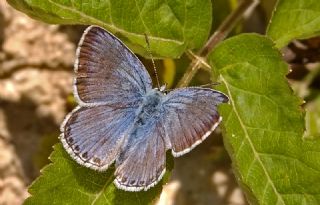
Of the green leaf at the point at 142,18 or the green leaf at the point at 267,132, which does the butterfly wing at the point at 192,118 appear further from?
the green leaf at the point at 142,18

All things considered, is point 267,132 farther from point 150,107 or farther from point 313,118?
point 313,118

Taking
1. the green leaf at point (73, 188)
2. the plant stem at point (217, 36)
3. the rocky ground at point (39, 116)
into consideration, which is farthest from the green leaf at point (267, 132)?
the rocky ground at point (39, 116)

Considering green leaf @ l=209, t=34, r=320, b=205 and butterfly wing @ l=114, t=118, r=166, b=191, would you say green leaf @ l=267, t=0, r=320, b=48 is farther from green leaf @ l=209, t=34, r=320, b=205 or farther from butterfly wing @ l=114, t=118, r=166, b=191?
butterfly wing @ l=114, t=118, r=166, b=191

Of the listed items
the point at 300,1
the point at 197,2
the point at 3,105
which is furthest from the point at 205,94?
the point at 3,105

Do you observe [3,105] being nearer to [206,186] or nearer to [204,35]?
[206,186]

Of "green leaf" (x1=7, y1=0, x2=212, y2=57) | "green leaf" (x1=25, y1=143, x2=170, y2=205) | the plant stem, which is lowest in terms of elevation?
"green leaf" (x1=25, y1=143, x2=170, y2=205)

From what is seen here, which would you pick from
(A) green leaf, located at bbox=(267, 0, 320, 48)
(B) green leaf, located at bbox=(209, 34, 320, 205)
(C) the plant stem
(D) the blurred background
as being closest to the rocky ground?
(D) the blurred background

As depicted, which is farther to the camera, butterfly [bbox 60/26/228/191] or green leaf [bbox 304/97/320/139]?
green leaf [bbox 304/97/320/139]

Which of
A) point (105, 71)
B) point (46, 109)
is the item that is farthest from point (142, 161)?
point (46, 109)
